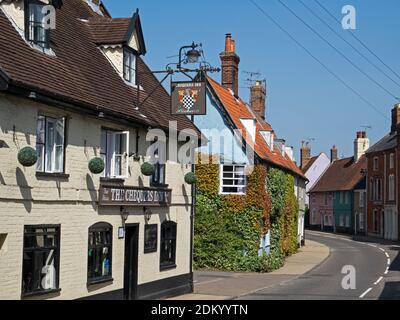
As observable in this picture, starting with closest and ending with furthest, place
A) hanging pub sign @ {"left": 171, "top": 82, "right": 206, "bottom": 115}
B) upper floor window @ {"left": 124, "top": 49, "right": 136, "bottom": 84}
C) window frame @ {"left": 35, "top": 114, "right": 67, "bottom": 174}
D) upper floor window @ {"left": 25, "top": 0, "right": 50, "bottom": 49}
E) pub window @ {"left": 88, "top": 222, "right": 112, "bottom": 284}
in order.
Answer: window frame @ {"left": 35, "top": 114, "right": 67, "bottom": 174} < upper floor window @ {"left": 25, "top": 0, "right": 50, "bottom": 49} < pub window @ {"left": 88, "top": 222, "right": 112, "bottom": 284} < hanging pub sign @ {"left": 171, "top": 82, "right": 206, "bottom": 115} < upper floor window @ {"left": 124, "top": 49, "right": 136, "bottom": 84}

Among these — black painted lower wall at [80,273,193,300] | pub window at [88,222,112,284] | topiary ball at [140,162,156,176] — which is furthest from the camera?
topiary ball at [140,162,156,176]

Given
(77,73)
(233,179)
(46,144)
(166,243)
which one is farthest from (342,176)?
(46,144)

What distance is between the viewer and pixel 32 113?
13094 millimetres

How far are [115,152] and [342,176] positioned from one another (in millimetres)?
61868

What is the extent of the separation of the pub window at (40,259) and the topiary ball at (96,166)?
1625 millimetres

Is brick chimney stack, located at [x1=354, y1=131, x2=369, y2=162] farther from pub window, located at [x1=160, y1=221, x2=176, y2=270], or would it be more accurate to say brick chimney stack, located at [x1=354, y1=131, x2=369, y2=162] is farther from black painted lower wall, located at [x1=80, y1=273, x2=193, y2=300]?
pub window, located at [x1=160, y1=221, x2=176, y2=270]

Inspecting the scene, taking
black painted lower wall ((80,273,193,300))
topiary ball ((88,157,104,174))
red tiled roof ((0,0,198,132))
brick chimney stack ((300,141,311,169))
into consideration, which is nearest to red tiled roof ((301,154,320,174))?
brick chimney stack ((300,141,311,169))

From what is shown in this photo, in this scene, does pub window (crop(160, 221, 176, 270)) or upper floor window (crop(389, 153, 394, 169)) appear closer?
pub window (crop(160, 221, 176, 270))

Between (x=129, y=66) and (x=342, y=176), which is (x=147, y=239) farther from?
(x=342, y=176)

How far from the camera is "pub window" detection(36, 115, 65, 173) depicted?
44.5 feet

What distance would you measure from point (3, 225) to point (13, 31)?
448 centimetres

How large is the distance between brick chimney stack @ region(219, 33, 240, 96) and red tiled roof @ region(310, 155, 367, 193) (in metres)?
35.7

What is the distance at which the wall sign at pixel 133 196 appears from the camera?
15.7 m
